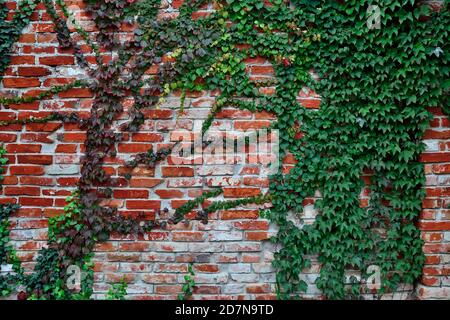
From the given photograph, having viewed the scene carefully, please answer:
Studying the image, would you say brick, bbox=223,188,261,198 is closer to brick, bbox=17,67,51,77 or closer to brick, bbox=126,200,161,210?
brick, bbox=126,200,161,210

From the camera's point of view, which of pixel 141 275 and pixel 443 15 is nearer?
pixel 443 15

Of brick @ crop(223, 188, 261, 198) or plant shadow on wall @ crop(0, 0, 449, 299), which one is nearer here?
plant shadow on wall @ crop(0, 0, 449, 299)

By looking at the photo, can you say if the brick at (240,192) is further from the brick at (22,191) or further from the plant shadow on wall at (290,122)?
the brick at (22,191)

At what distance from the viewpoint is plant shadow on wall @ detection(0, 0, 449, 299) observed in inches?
101

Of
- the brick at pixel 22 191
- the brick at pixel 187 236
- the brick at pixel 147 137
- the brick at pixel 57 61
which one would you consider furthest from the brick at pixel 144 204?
the brick at pixel 57 61

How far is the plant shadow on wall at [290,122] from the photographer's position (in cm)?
255

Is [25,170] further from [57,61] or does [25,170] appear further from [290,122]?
[290,122]

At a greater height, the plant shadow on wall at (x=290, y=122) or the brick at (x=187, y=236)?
the plant shadow on wall at (x=290, y=122)

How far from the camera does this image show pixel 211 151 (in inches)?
105

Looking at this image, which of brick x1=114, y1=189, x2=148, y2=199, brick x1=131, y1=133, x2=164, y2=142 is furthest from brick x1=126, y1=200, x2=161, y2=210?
brick x1=131, y1=133, x2=164, y2=142

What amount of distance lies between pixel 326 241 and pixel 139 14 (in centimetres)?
206

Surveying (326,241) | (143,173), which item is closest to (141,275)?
(143,173)

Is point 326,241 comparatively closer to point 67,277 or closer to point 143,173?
point 143,173

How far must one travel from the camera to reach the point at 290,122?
261 cm
